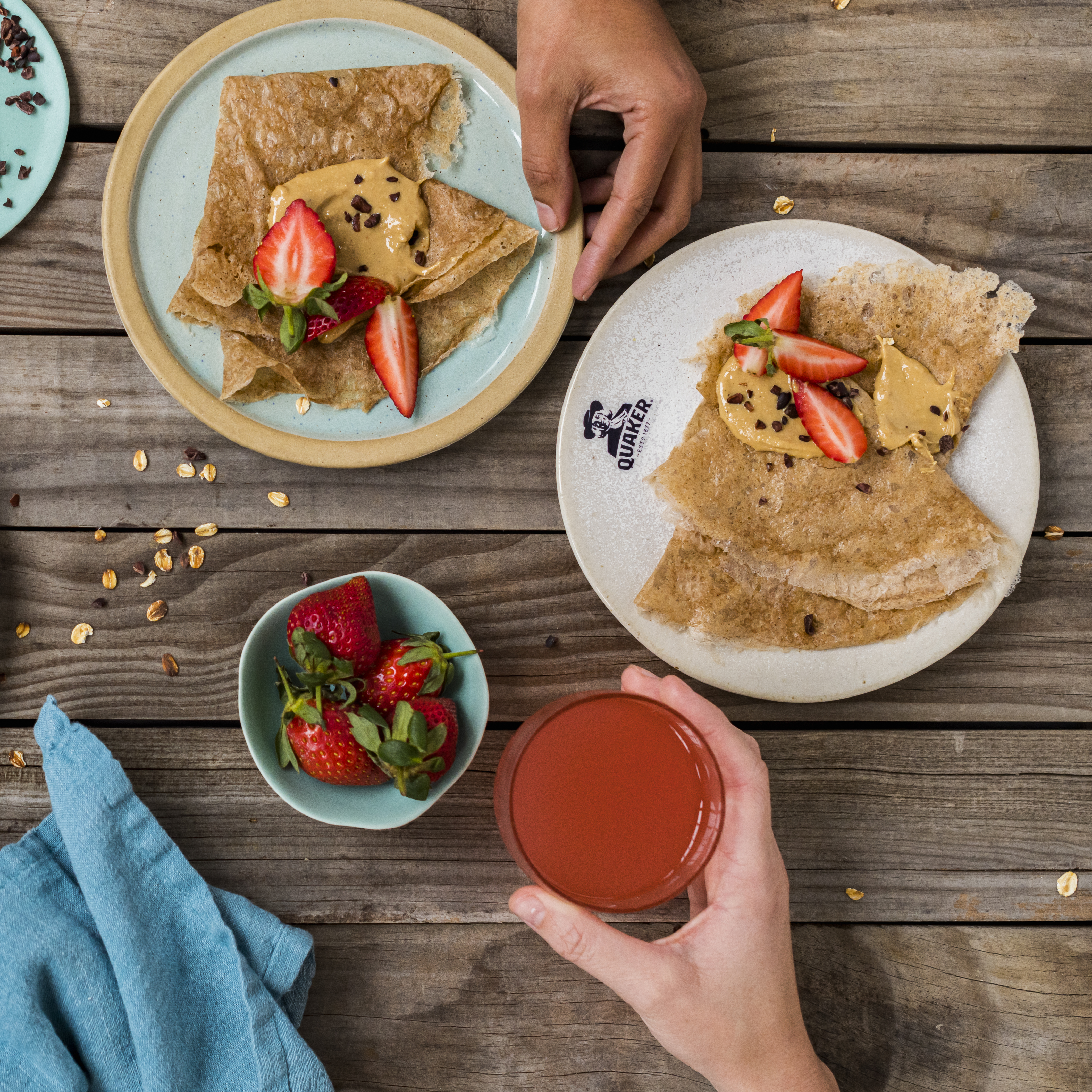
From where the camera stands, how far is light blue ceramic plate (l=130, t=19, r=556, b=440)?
131 centimetres

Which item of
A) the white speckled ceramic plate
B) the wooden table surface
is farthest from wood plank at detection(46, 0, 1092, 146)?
the white speckled ceramic plate

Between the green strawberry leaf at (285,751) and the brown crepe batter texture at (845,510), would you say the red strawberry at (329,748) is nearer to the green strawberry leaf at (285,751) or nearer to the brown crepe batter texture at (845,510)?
the green strawberry leaf at (285,751)

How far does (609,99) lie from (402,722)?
976 millimetres

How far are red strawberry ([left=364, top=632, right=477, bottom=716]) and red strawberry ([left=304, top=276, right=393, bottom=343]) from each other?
51cm

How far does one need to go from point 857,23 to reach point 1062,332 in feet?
2.12

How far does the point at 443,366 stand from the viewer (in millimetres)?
1357

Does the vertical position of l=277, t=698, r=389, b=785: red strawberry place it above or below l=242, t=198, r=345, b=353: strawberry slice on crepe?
below

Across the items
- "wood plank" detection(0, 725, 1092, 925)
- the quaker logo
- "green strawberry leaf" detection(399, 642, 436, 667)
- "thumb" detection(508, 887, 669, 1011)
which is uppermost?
the quaker logo

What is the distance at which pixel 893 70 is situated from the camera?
1.46 m

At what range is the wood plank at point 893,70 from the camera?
1.45 metres

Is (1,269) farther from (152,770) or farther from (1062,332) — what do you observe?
(1062,332)

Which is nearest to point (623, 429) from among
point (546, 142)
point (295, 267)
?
point (546, 142)

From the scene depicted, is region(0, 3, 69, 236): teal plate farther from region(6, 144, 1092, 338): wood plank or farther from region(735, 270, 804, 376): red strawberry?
region(735, 270, 804, 376): red strawberry

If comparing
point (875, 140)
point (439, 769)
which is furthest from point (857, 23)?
point (439, 769)
